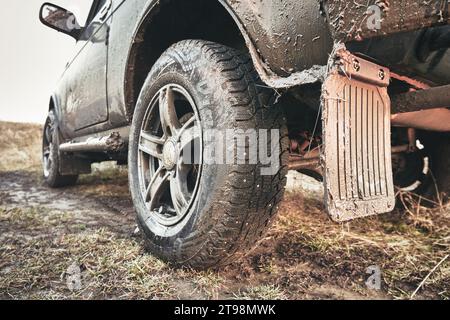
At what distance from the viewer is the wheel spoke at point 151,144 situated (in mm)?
1429

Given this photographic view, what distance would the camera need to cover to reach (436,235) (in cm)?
170

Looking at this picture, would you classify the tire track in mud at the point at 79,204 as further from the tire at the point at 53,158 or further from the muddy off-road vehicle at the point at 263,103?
the muddy off-road vehicle at the point at 263,103

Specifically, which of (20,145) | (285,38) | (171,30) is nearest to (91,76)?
(171,30)

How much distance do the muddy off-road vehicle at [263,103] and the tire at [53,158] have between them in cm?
210

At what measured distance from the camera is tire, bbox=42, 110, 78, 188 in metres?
3.44

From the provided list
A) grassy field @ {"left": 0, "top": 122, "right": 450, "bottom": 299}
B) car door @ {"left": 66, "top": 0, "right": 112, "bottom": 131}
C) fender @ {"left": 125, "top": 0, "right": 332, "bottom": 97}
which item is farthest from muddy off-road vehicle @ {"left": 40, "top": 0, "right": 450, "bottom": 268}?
car door @ {"left": 66, "top": 0, "right": 112, "bottom": 131}

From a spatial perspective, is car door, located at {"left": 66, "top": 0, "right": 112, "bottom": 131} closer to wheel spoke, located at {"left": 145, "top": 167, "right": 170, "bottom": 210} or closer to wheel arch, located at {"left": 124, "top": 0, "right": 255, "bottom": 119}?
wheel arch, located at {"left": 124, "top": 0, "right": 255, "bottom": 119}

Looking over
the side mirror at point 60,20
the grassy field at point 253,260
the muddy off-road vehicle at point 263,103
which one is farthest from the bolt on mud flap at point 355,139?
the side mirror at point 60,20

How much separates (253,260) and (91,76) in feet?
6.15

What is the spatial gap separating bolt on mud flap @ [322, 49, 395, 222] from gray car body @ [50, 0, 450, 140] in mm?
89

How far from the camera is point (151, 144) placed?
1475mm
